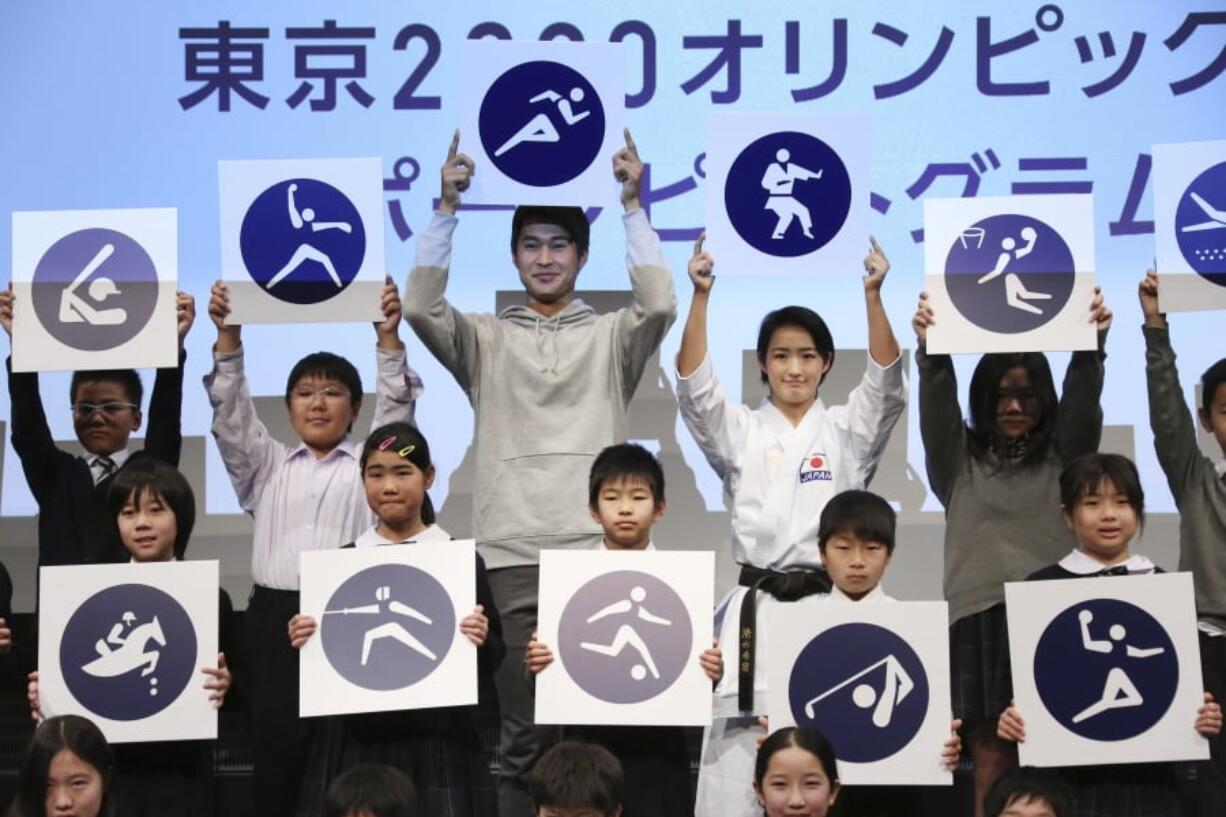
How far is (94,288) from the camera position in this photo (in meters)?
4.92

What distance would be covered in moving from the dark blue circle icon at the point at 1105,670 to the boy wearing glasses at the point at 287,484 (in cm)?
180

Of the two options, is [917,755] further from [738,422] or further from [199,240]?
[199,240]

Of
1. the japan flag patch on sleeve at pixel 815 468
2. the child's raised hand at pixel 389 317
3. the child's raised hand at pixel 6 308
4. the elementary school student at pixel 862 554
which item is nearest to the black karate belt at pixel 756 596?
the elementary school student at pixel 862 554

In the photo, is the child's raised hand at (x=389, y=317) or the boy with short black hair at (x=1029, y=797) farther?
the child's raised hand at (x=389, y=317)

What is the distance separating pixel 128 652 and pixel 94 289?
1029 millimetres

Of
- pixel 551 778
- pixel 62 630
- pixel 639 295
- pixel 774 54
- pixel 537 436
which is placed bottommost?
pixel 551 778

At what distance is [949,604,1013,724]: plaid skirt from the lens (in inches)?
183

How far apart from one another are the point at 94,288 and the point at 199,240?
82 cm

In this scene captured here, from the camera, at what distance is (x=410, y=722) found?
176 inches

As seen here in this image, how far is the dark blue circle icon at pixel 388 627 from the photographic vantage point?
4352 mm

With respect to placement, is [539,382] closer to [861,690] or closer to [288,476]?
[288,476]

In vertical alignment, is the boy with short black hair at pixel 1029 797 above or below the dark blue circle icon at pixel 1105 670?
below

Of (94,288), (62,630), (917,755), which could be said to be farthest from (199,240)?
(917,755)

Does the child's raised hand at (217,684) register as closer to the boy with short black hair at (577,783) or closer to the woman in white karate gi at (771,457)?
the boy with short black hair at (577,783)
